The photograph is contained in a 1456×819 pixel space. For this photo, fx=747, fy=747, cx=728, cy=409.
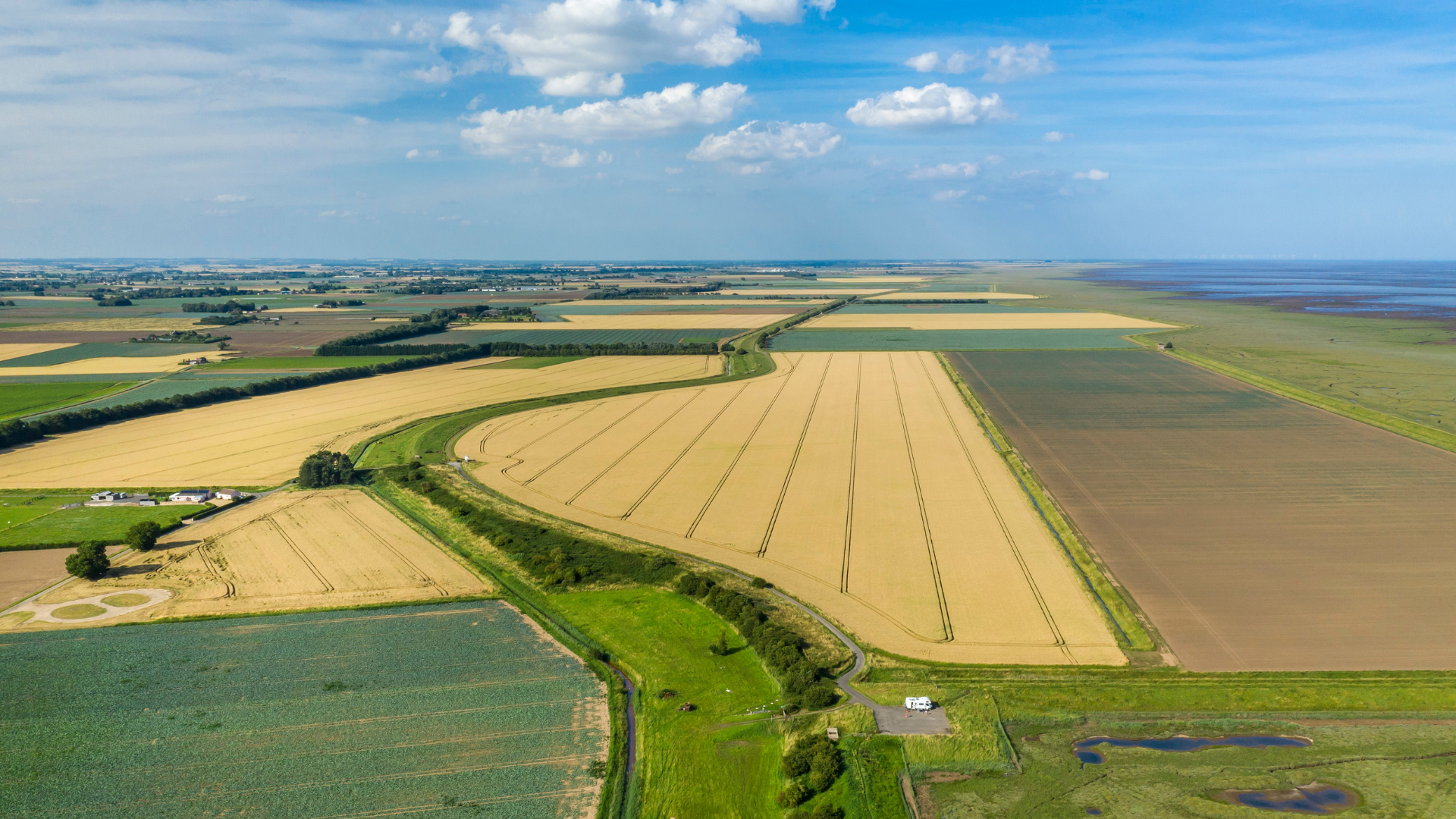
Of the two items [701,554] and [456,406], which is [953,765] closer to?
[701,554]

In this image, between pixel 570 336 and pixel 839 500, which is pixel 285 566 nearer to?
pixel 839 500

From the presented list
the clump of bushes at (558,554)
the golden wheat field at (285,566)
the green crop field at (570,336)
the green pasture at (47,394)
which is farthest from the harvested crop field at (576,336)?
the golden wheat field at (285,566)

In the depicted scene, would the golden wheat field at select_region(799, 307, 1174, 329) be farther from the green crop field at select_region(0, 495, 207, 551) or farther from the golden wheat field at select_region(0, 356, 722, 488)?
the green crop field at select_region(0, 495, 207, 551)

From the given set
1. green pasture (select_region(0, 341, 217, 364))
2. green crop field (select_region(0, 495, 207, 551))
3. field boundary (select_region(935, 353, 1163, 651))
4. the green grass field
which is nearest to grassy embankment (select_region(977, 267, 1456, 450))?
field boundary (select_region(935, 353, 1163, 651))

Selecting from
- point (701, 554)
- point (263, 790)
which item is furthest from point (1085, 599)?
point (263, 790)

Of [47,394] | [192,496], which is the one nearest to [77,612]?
[192,496]

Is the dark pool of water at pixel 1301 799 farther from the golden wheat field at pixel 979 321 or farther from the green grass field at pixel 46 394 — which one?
the golden wheat field at pixel 979 321
